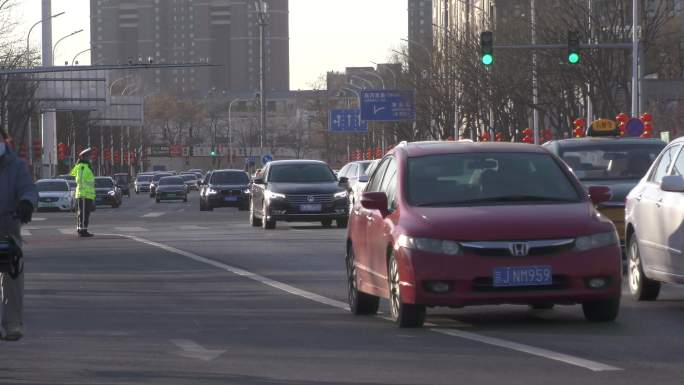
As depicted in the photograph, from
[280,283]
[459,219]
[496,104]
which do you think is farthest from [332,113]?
[459,219]

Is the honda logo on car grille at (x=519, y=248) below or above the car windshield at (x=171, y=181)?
above

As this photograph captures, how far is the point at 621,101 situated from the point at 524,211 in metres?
57.5

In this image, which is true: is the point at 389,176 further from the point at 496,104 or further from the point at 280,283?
the point at 496,104

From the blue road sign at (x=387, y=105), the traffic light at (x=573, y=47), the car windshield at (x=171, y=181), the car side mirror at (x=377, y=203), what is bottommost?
the car windshield at (x=171, y=181)

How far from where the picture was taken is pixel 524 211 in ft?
41.9

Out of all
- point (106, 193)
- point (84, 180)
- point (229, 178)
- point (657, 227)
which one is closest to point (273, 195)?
point (84, 180)

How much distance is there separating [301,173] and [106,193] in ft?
109

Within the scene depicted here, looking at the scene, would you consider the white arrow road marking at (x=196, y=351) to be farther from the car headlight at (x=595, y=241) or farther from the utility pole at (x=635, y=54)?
the utility pole at (x=635, y=54)

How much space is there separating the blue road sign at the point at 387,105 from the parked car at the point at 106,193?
21.3 m

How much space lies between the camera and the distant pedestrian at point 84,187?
1328 inches

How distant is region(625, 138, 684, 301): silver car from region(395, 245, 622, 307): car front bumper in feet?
5.98

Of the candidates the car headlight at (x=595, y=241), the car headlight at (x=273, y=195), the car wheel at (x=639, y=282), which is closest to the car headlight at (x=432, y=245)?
the car headlight at (x=595, y=241)

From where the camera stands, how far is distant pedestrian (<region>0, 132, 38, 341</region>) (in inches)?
449

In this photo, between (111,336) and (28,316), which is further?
(28,316)
